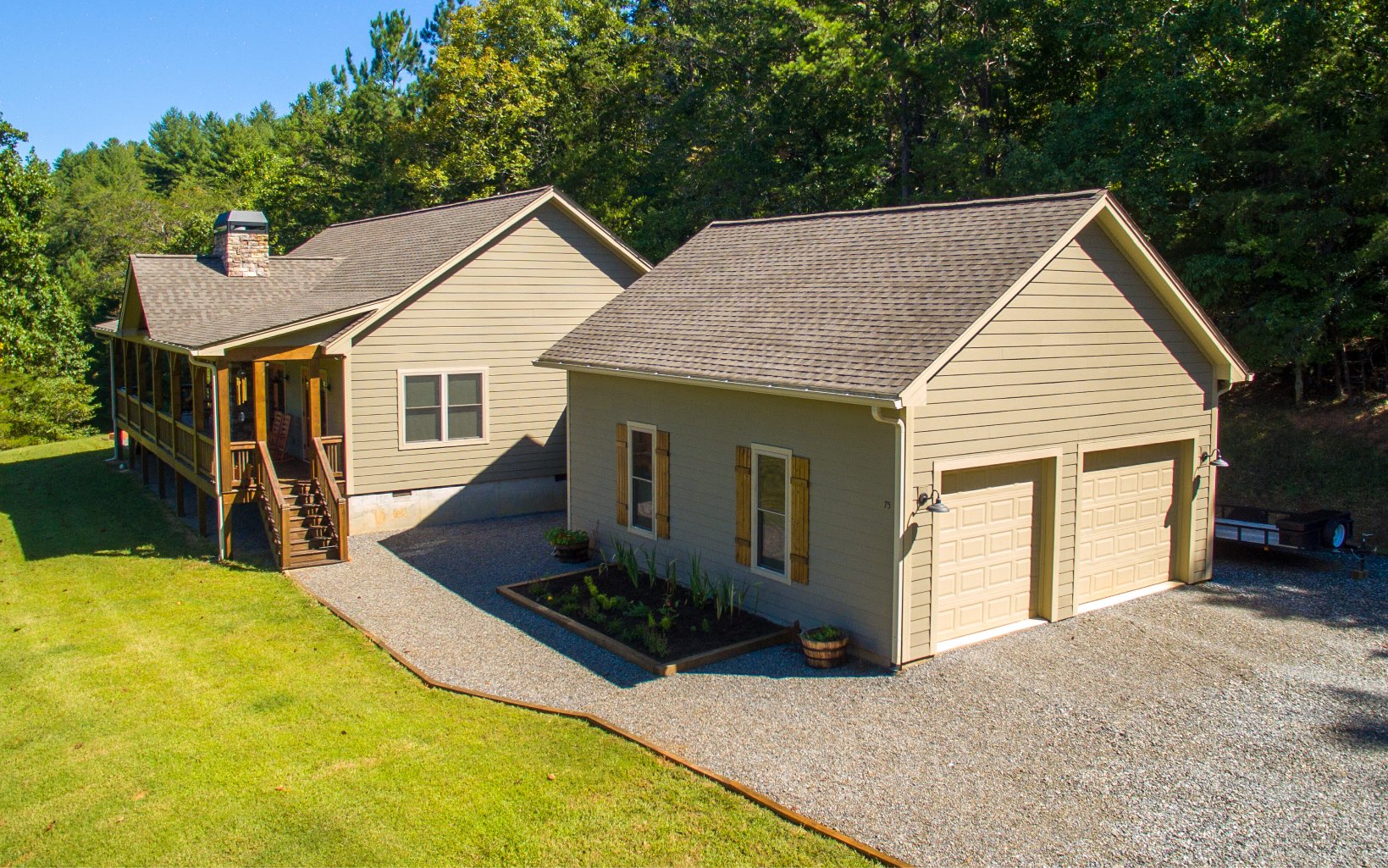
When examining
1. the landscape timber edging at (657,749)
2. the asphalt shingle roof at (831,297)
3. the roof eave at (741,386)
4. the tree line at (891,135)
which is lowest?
the landscape timber edging at (657,749)

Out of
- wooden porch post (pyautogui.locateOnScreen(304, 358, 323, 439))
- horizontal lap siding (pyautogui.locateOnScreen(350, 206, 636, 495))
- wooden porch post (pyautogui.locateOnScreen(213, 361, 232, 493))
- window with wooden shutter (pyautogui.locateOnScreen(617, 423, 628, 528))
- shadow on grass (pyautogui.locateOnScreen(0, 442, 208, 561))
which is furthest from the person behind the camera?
horizontal lap siding (pyautogui.locateOnScreen(350, 206, 636, 495))

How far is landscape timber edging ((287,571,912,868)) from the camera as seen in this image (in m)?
7.15

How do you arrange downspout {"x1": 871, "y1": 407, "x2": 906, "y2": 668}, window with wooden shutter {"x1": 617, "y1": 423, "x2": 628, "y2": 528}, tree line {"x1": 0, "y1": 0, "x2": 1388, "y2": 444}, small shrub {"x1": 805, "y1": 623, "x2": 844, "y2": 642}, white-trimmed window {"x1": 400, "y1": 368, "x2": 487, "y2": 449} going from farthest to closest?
tree line {"x1": 0, "y1": 0, "x2": 1388, "y2": 444}
white-trimmed window {"x1": 400, "y1": 368, "x2": 487, "y2": 449}
window with wooden shutter {"x1": 617, "y1": 423, "x2": 628, "y2": 528}
small shrub {"x1": 805, "y1": 623, "x2": 844, "y2": 642}
downspout {"x1": 871, "y1": 407, "x2": 906, "y2": 668}

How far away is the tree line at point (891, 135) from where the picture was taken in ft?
62.3

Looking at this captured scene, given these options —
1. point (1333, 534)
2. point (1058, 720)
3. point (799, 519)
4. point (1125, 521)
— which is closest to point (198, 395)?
point (799, 519)

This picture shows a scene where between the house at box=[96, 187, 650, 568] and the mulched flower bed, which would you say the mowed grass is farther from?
the house at box=[96, 187, 650, 568]

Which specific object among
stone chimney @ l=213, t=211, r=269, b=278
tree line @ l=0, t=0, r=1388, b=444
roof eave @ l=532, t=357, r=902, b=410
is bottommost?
roof eave @ l=532, t=357, r=902, b=410

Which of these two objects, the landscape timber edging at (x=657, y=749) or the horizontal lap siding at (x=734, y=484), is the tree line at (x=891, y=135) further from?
the landscape timber edging at (x=657, y=749)

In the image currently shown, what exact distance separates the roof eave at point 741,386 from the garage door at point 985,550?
1.65 meters

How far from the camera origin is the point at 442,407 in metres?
18.4

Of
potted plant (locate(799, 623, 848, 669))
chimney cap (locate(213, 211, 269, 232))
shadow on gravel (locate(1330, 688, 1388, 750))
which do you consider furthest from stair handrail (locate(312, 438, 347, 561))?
shadow on gravel (locate(1330, 688, 1388, 750))

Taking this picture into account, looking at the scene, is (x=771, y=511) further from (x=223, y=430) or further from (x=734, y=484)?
(x=223, y=430)

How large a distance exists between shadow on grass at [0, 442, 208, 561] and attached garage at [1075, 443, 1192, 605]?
531 inches

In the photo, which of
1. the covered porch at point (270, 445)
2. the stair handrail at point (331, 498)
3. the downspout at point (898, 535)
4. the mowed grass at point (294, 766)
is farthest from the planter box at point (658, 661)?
the covered porch at point (270, 445)
